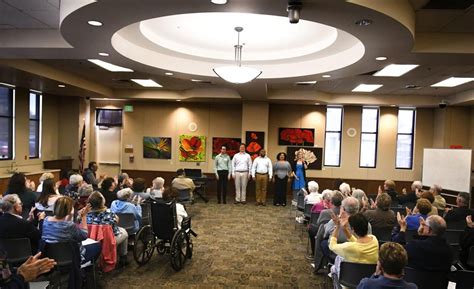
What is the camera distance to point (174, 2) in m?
3.25

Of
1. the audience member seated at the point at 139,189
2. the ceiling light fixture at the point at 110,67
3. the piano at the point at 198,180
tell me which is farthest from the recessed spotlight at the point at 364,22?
the piano at the point at 198,180

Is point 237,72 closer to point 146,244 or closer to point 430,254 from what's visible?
point 146,244

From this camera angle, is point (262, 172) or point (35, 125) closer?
point (262, 172)

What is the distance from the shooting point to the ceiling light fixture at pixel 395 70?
21.0 ft

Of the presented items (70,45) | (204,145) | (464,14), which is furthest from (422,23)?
(204,145)

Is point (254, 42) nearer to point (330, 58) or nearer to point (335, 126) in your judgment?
point (330, 58)

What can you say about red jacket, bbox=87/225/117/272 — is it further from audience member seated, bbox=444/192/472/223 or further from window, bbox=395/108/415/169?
window, bbox=395/108/415/169

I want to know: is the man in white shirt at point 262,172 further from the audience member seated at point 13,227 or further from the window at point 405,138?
the audience member seated at point 13,227

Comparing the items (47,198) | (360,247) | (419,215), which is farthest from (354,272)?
(47,198)

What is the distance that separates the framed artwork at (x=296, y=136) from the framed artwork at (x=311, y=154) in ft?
0.87

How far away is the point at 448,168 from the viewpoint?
9.38 m

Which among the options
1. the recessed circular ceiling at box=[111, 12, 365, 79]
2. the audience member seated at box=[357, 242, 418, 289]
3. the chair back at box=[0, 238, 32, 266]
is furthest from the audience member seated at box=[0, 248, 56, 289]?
the recessed circular ceiling at box=[111, 12, 365, 79]

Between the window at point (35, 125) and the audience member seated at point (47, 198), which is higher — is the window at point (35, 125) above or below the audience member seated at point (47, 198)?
above

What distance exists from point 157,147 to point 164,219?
24.2ft
